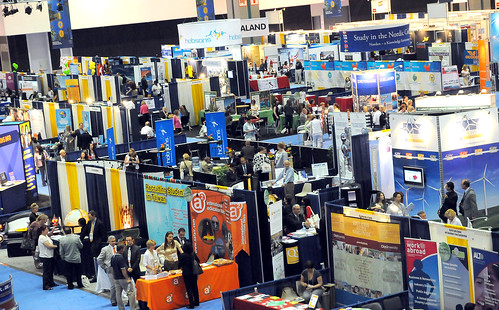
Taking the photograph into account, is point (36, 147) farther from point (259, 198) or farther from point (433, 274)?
point (433, 274)

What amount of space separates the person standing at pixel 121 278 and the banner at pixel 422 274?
3.86 meters

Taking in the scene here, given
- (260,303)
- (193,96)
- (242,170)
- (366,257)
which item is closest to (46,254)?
(260,303)

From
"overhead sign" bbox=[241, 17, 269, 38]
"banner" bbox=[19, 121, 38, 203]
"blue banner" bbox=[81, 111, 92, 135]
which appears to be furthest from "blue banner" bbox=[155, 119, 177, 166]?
"overhead sign" bbox=[241, 17, 269, 38]

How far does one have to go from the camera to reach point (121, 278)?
38.7 feet

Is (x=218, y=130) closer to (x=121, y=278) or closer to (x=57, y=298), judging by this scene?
(x=57, y=298)

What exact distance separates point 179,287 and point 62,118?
46.9ft

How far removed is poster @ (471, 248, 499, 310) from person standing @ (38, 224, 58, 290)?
6.63 meters

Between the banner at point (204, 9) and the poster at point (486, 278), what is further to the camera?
the banner at point (204, 9)

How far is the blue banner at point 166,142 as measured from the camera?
2041 centimetres

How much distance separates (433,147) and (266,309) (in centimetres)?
486

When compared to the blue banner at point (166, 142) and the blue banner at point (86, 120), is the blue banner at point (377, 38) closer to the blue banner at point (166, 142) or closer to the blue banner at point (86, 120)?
the blue banner at point (166, 142)

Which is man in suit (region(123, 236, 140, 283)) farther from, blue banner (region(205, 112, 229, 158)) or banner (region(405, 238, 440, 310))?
blue banner (region(205, 112, 229, 158))

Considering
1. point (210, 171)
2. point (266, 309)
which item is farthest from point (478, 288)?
point (210, 171)

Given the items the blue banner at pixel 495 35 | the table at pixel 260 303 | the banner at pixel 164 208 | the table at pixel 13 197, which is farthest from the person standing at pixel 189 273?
the blue banner at pixel 495 35
